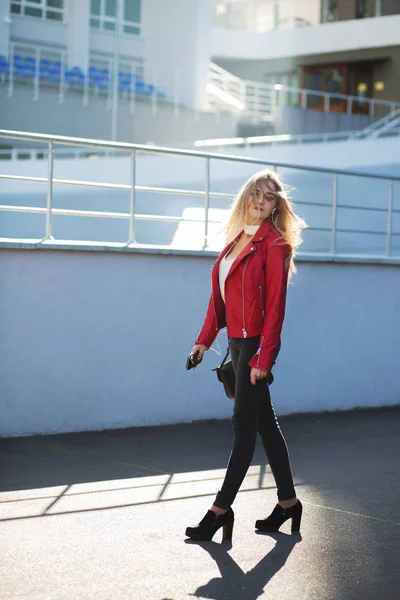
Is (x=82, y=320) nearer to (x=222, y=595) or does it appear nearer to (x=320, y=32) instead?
(x=222, y=595)

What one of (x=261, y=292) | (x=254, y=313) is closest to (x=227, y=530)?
(x=254, y=313)

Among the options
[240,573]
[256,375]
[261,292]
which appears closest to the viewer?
[240,573]

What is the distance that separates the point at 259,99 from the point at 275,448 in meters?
29.9

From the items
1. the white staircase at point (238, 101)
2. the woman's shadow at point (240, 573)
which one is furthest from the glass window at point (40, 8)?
the woman's shadow at point (240, 573)

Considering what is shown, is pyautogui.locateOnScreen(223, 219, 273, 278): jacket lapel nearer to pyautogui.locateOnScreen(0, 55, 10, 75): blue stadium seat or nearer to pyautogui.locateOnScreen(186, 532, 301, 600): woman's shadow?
pyautogui.locateOnScreen(186, 532, 301, 600): woman's shadow

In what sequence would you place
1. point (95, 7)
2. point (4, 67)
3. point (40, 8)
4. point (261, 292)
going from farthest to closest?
1. point (95, 7)
2. point (40, 8)
3. point (4, 67)
4. point (261, 292)

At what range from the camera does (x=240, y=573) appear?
4.19 meters

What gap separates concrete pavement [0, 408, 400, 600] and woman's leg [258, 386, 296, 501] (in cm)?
24

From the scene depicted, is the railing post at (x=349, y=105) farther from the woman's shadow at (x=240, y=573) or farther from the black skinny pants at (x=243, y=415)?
the woman's shadow at (x=240, y=573)

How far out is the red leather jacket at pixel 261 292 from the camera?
15.0ft

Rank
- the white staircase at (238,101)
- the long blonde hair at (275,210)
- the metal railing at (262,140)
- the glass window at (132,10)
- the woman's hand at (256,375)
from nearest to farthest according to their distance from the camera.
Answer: the woman's hand at (256,375) < the long blonde hair at (275,210) < the metal railing at (262,140) < the white staircase at (238,101) < the glass window at (132,10)

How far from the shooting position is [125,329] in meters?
8.17

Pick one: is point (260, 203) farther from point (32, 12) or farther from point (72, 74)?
point (32, 12)

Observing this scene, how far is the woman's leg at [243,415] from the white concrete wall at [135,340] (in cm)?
329
